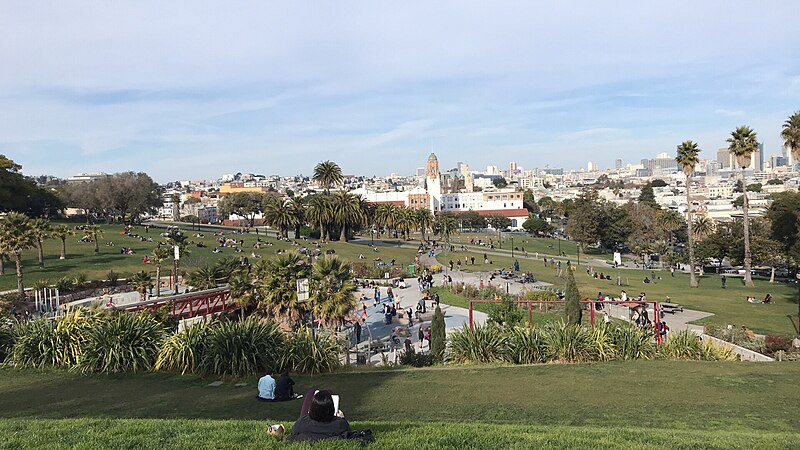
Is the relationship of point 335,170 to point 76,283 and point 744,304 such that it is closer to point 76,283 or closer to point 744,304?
point 76,283

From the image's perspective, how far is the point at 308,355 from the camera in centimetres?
1508

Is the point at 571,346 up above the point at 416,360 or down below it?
above

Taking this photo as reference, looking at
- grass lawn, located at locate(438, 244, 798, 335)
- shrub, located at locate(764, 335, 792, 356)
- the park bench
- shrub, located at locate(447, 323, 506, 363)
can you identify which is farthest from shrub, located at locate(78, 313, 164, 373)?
the park bench

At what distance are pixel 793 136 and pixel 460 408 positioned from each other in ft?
129

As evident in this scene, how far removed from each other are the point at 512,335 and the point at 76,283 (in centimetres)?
3151

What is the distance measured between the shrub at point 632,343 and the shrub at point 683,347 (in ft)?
1.43

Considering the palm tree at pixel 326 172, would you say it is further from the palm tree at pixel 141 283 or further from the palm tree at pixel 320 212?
the palm tree at pixel 141 283

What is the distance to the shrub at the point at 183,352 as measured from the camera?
1469 centimetres

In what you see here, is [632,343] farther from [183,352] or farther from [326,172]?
[326,172]

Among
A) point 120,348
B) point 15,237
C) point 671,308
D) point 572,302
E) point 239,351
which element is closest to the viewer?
point 239,351

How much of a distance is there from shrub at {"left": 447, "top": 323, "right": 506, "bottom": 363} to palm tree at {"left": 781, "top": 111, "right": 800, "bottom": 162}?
33422 mm

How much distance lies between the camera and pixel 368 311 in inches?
1399

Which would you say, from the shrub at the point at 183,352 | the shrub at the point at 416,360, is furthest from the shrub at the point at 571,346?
the shrub at the point at 183,352

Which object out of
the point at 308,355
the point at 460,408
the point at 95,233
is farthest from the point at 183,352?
the point at 95,233
